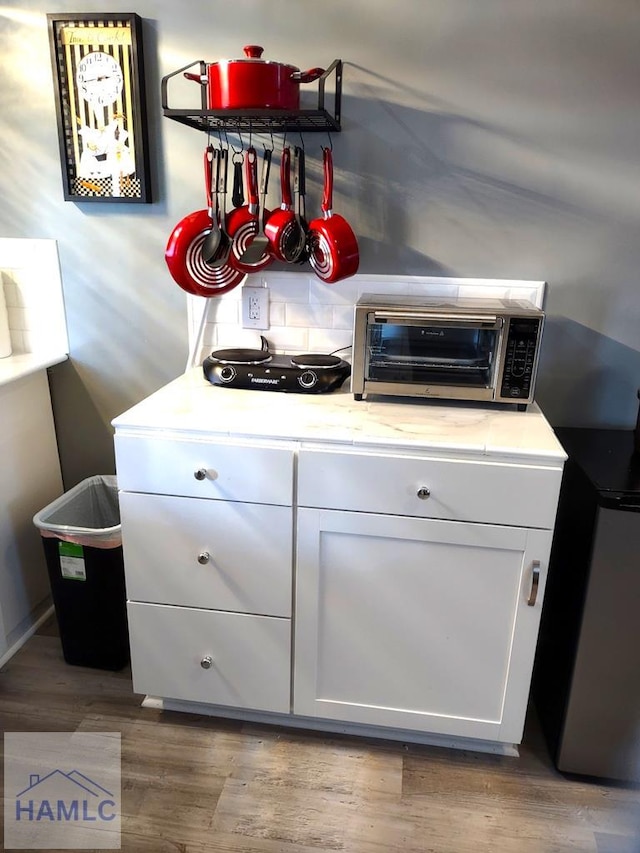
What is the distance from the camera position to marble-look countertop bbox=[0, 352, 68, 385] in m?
1.92

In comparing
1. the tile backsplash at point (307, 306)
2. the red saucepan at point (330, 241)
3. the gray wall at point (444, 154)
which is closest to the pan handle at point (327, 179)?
the red saucepan at point (330, 241)

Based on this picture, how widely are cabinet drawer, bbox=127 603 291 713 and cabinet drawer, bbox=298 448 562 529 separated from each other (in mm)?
409

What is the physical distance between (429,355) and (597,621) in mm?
771

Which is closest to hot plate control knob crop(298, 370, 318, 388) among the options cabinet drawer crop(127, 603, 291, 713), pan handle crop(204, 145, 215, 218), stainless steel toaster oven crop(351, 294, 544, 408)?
stainless steel toaster oven crop(351, 294, 544, 408)

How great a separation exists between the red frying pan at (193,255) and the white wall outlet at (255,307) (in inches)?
5.8

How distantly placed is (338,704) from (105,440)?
1.21 meters

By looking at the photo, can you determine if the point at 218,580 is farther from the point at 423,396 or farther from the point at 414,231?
the point at 414,231

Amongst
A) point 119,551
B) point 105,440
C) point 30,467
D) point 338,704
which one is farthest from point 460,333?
point 30,467

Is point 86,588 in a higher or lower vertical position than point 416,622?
lower

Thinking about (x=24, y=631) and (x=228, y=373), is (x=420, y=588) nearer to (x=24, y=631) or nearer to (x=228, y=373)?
(x=228, y=373)

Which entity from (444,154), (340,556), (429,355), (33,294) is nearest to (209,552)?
(340,556)

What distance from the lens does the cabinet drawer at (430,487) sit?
143cm

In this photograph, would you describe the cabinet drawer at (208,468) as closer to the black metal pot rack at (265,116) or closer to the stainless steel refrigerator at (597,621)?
the stainless steel refrigerator at (597,621)

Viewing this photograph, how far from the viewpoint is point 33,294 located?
2133 millimetres
